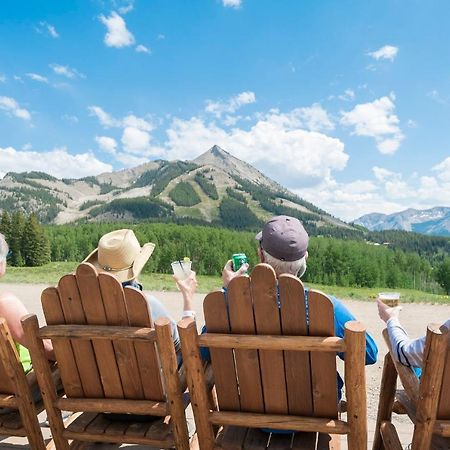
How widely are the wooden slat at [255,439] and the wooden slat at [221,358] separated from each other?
0.21 metres

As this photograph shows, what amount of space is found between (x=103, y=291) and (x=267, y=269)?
2.93 feet

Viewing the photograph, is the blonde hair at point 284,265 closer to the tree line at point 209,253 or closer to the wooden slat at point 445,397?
the wooden slat at point 445,397

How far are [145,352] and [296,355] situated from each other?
82 cm

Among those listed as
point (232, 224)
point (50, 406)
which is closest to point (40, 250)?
point (50, 406)

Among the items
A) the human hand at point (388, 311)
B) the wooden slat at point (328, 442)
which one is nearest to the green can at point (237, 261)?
the human hand at point (388, 311)

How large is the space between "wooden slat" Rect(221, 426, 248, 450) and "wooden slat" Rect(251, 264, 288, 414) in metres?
0.27

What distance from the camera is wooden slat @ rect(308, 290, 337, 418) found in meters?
1.83

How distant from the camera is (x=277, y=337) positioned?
6.21ft

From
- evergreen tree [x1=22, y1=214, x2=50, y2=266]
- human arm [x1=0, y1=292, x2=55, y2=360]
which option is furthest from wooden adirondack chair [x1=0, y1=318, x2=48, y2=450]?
evergreen tree [x1=22, y1=214, x2=50, y2=266]

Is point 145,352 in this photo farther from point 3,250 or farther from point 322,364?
point 3,250

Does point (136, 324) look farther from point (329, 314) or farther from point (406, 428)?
point (406, 428)

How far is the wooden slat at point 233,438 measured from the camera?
2.18 metres

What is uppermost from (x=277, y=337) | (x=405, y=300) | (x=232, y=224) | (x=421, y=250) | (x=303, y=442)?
(x=277, y=337)

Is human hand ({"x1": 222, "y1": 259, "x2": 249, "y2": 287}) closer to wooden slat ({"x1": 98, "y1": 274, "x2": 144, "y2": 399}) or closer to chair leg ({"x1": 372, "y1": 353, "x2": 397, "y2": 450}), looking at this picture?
wooden slat ({"x1": 98, "y1": 274, "x2": 144, "y2": 399})
